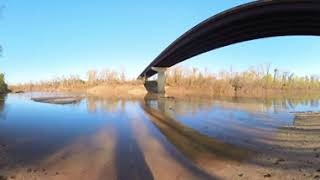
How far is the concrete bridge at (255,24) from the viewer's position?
3597cm

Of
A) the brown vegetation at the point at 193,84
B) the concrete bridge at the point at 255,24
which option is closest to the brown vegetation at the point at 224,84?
the brown vegetation at the point at 193,84

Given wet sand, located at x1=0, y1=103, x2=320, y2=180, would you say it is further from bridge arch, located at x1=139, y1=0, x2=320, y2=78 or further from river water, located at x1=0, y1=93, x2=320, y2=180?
bridge arch, located at x1=139, y1=0, x2=320, y2=78

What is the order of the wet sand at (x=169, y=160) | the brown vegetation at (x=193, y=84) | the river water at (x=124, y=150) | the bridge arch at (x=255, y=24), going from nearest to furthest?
the wet sand at (x=169, y=160) → the river water at (x=124, y=150) → the bridge arch at (x=255, y=24) → the brown vegetation at (x=193, y=84)

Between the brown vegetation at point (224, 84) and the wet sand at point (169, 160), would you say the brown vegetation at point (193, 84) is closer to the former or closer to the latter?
the brown vegetation at point (224, 84)

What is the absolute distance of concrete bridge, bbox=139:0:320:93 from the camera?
35969 mm

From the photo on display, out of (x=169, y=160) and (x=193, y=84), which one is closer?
(x=169, y=160)

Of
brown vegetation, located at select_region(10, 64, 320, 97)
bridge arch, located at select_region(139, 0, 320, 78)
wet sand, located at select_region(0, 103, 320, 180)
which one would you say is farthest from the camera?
brown vegetation, located at select_region(10, 64, 320, 97)

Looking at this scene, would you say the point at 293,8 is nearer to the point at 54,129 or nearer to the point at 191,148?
the point at 191,148

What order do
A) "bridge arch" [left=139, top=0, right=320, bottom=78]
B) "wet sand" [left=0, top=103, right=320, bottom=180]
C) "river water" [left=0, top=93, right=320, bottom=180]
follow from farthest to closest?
1. "bridge arch" [left=139, top=0, right=320, bottom=78]
2. "river water" [left=0, top=93, right=320, bottom=180]
3. "wet sand" [left=0, top=103, right=320, bottom=180]

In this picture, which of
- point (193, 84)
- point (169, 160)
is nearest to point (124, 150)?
point (169, 160)

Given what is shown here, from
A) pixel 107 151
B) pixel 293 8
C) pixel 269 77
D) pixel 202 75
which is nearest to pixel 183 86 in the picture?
pixel 202 75

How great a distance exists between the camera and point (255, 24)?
45.0 metres

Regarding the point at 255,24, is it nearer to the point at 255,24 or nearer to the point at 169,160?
the point at 255,24

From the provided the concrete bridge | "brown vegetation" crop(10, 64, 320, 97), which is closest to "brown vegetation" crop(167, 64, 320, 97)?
"brown vegetation" crop(10, 64, 320, 97)
